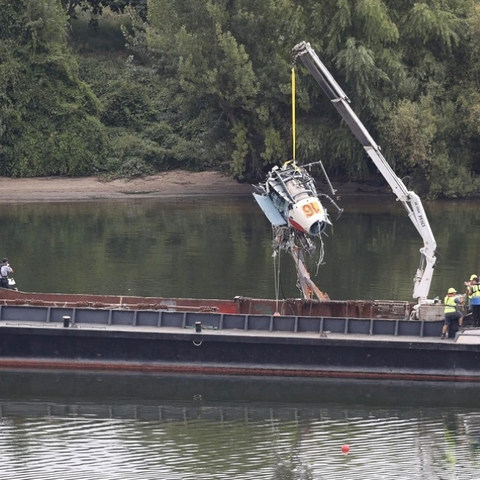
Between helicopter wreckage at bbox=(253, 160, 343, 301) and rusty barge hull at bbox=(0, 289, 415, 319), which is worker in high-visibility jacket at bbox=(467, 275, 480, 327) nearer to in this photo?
rusty barge hull at bbox=(0, 289, 415, 319)

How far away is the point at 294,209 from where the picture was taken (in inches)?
1187

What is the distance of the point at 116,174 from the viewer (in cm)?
6456

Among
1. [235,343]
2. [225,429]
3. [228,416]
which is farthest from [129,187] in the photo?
[225,429]

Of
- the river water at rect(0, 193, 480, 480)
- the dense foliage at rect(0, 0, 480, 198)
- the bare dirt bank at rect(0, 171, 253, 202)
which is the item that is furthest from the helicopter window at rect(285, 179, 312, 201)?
the bare dirt bank at rect(0, 171, 253, 202)

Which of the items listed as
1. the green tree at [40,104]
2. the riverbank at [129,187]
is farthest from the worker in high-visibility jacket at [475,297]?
the green tree at [40,104]

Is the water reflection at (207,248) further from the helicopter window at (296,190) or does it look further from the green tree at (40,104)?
the helicopter window at (296,190)

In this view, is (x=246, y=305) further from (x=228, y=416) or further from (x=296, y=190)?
(x=228, y=416)

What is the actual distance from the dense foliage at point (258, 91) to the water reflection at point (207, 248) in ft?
9.21

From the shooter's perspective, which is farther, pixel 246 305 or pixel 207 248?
pixel 207 248

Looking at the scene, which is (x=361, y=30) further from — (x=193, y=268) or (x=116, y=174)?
(x=193, y=268)

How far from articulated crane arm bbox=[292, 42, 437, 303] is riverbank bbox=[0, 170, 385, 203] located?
1227 inches

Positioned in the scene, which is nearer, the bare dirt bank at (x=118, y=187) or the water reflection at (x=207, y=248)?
the water reflection at (x=207, y=248)

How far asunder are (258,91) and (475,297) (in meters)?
32.2

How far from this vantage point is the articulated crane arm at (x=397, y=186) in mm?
30594
